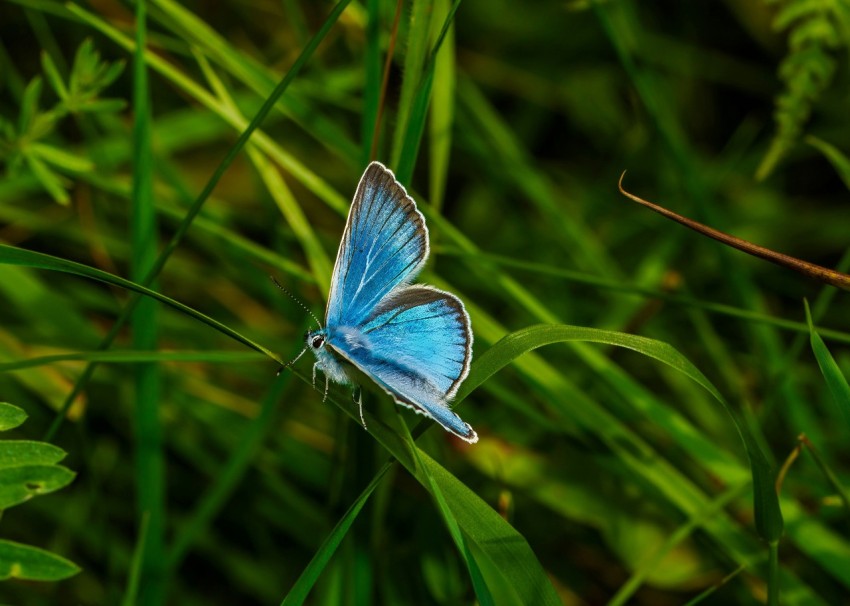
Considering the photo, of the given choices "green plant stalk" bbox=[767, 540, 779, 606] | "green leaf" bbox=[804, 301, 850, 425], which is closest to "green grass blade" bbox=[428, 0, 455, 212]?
"green leaf" bbox=[804, 301, 850, 425]

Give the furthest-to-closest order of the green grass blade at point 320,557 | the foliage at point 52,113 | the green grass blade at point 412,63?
1. the foliage at point 52,113
2. the green grass blade at point 412,63
3. the green grass blade at point 320,557

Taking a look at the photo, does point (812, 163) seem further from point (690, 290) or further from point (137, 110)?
point (137, 110)

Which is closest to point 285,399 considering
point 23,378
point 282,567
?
point 282,567

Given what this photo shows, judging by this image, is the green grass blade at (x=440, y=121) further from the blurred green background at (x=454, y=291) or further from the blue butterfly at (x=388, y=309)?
the blue butterfly at (x=388, y=309)

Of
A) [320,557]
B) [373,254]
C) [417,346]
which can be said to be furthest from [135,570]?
[373,254]

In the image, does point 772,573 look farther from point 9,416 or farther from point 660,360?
point 9,416

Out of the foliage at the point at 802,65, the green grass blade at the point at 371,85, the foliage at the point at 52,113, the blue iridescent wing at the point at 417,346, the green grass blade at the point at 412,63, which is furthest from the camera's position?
the foliage at the point at 802,65

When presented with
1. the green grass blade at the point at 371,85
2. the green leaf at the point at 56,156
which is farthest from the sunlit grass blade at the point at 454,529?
the green leaf at the point at 56,156
